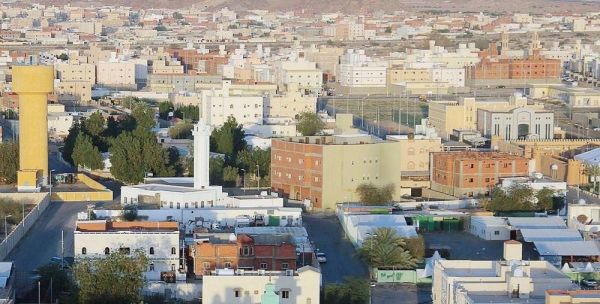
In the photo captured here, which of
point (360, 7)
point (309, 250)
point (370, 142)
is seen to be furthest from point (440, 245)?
point (360, 7)

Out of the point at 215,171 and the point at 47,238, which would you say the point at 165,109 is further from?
the point at 47,238

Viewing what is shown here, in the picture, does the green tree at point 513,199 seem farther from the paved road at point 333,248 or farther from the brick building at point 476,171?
the paved road at point 333,248

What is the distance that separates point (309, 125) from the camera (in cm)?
2703

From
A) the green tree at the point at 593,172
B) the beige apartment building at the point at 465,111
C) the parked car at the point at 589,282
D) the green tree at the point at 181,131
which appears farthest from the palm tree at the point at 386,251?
the beige apartment building at the point at 465,111

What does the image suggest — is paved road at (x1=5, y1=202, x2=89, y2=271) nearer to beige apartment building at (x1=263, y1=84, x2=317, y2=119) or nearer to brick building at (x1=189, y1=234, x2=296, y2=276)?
brick building at (x1=189, y1=234, x2=296, y2=276)

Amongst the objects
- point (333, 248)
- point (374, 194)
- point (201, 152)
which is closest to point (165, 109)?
point (374, 194)

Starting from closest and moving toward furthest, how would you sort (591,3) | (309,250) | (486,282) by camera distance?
(486,282) < (309,250) < (591,3)

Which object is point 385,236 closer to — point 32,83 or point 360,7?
point 32,83

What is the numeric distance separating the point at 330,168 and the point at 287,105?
1114 centimetres

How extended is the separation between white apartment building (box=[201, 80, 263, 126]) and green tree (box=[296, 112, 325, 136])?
0.91 meters

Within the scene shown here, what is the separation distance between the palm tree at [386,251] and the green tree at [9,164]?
20.6 feet

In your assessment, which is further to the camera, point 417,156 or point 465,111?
point 465,111

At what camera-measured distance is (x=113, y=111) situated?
31.2 m

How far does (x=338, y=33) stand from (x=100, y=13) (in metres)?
26.7
